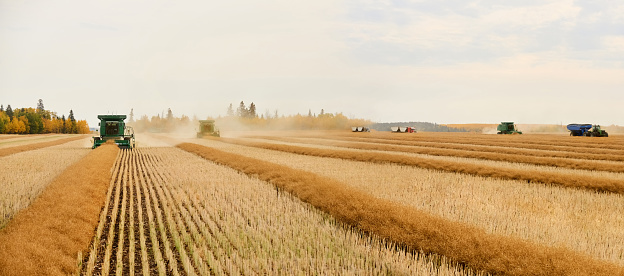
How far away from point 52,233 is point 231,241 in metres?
3.60

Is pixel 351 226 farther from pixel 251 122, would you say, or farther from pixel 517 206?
pixel 251 122

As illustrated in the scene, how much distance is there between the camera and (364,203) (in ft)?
33.6

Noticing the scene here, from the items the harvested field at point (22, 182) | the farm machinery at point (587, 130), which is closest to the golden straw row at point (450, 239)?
the harvested field at point (22, 182)

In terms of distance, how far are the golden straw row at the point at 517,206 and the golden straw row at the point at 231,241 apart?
2.90 metres

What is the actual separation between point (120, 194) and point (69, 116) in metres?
167

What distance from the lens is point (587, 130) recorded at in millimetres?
54062

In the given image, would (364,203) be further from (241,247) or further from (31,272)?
(31,272)

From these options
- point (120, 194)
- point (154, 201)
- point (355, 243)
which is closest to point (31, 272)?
point (355, 243)

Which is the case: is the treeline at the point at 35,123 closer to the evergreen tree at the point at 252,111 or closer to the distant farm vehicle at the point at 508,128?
the evergreen tree at the point at 252,111

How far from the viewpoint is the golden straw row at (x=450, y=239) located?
237 inches

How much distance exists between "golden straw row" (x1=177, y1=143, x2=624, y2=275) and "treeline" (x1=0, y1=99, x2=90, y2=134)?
4895 inches

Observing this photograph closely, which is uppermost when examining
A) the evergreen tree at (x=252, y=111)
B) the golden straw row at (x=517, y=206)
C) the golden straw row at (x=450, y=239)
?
the evergreen tree at (x=252, y=111)

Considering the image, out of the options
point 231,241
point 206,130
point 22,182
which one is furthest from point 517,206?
point 206,130

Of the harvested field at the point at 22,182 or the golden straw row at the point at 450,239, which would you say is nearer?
the golden straw row at the point at 450,239
